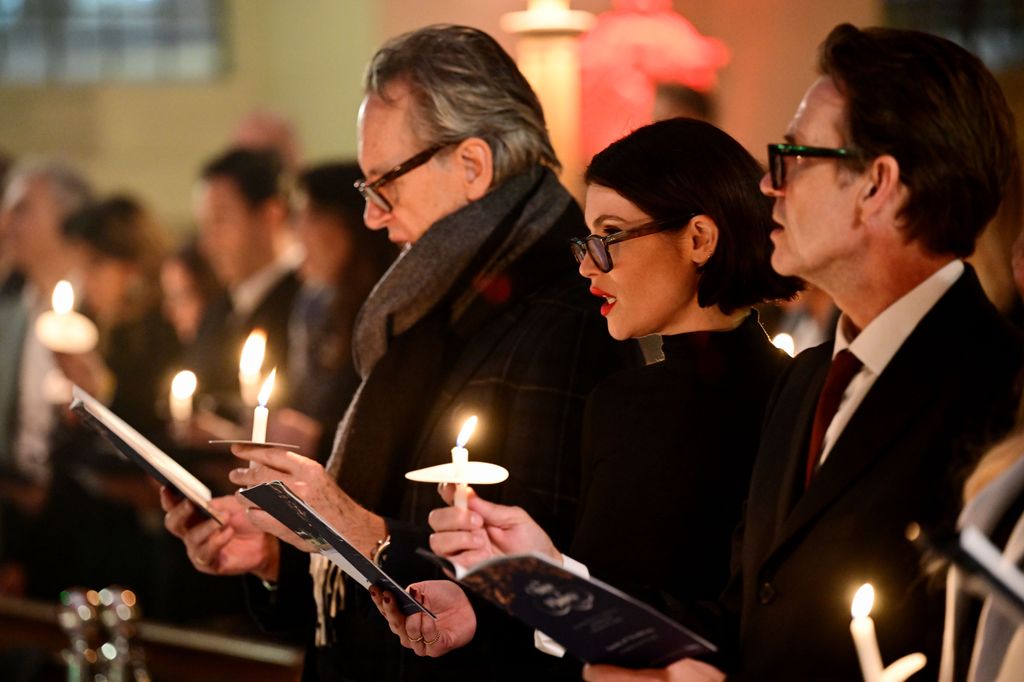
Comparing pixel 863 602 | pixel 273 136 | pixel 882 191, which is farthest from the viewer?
pixel 273 136

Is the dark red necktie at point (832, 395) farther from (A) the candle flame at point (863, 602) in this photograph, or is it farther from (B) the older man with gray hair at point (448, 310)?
(B) the older man with gray hair at point (448, 310)

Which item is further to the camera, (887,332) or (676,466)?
(676,466)

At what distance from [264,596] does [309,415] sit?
1.79 metres

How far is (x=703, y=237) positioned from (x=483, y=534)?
0.54 meters

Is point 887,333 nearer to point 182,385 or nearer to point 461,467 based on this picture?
point 461,467

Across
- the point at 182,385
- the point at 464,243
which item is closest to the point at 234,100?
the point at 182,385

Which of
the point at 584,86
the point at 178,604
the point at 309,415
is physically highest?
the point at 584,86

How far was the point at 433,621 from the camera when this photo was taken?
6.86 feet

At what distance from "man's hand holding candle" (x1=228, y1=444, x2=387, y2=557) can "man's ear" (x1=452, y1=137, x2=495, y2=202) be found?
0.58 m

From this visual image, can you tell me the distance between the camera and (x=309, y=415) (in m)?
4.55

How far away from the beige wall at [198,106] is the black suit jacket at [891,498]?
31.6 feet

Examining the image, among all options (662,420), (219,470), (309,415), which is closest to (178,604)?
(219,470)

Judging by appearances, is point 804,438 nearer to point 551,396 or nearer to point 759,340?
point 759,340

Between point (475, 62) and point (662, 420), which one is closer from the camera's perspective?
point (662, 420)
